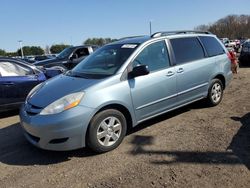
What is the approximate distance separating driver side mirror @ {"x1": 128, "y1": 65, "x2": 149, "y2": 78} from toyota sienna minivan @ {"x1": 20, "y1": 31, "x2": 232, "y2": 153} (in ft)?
0.05

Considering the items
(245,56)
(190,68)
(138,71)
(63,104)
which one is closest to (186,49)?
(190,68)

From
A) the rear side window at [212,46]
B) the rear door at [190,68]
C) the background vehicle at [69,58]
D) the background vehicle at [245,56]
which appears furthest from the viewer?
the background vehicle at [245,56]

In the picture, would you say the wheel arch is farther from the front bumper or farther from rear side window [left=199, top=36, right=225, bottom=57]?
the front bumper

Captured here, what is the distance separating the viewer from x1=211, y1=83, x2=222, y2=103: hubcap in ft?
20.8

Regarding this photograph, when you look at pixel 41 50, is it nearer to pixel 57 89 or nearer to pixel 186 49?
pixel 186 49

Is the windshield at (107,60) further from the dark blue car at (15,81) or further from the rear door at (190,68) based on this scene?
the dark blue car at (15,81)

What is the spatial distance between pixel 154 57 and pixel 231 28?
320 ft

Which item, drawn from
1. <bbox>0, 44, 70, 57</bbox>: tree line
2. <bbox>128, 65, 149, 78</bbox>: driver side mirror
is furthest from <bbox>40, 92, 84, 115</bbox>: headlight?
<bbox>0, 44, 70, 57</bbox>: tree line

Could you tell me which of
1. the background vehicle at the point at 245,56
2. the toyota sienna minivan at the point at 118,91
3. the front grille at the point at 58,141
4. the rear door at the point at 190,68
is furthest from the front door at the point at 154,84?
the background vehicle at the point at 245,56

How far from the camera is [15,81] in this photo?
6.72 metres

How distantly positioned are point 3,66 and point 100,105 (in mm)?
3752

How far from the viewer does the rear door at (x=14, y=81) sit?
6.59 metres

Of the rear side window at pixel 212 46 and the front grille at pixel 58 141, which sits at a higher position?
the rear side window at pixel 212 46

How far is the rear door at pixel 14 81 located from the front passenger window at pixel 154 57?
330cm
